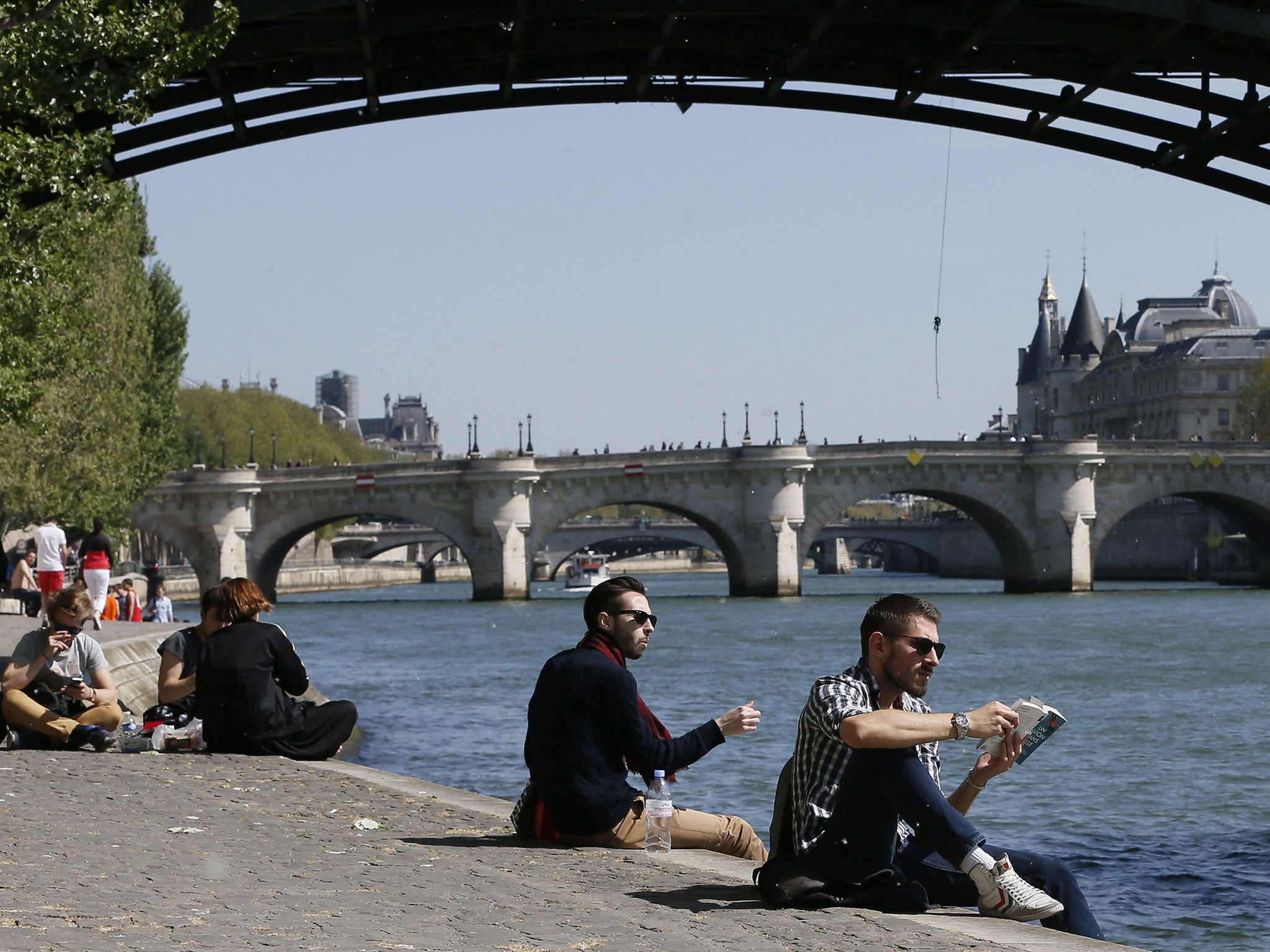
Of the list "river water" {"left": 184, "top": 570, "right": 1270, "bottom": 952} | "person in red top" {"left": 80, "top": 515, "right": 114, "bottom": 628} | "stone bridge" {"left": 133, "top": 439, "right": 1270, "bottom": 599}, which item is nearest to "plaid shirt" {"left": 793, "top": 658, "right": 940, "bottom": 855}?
"river water" {"left": 184, "top": 570, "right": 1270, "bottom": 952}

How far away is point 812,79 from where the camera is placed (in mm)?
12609

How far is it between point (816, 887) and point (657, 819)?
60.8 inches

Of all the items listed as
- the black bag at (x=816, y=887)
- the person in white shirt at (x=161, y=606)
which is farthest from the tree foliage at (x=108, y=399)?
the black bag at (x=816, y=887)

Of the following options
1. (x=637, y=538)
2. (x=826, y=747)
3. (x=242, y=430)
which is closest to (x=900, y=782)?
(x=826, y=747)

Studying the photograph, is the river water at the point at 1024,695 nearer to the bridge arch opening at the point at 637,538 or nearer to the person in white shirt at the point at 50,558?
the person in white shirt at the point at 50,558

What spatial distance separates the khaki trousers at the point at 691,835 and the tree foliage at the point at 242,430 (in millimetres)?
81470

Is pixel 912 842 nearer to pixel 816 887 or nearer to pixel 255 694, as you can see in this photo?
pixel 816 887

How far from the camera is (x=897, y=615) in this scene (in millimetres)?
5969

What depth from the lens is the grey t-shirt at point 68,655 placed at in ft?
40.0

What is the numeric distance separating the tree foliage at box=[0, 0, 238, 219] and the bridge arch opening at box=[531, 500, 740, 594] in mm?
50410

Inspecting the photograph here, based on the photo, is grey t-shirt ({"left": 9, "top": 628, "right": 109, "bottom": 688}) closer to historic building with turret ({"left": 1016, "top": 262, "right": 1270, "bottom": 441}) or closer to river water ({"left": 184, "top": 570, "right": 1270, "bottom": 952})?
river water ({"left": 184, "top": 570, "right": 1270, "bottom": 952})

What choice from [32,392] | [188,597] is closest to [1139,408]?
[188,597]

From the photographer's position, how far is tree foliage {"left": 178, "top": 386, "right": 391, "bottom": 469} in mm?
93625

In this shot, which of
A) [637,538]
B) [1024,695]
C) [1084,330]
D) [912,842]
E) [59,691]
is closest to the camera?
[912,842]
